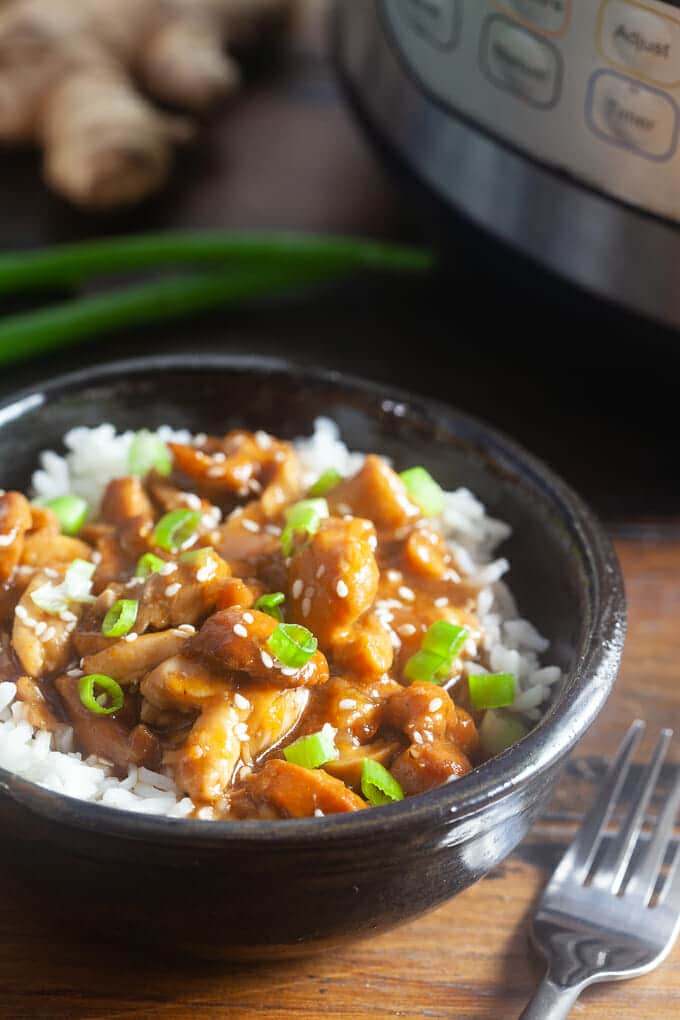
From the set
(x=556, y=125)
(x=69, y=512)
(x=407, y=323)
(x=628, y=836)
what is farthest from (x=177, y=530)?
(x=407, y=323)

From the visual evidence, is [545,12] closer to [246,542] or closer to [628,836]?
[246,542]

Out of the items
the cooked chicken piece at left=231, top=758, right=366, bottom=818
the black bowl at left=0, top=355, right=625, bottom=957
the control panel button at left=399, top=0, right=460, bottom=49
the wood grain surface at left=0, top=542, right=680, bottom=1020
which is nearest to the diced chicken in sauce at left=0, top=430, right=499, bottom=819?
the cooked chicken piece at left=231, top=758, right=366, bottom=818

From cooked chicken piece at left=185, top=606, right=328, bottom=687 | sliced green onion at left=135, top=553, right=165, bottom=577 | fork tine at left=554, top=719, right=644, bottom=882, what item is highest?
cooked chicken piece at left=185, top=606, right=328, bottom=687

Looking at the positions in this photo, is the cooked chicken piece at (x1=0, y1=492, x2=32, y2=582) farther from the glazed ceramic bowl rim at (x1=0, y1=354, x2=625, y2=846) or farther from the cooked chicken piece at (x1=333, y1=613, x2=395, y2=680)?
the cooked chicken piece at (x1=333, y1=613, x2=395, y2=680)

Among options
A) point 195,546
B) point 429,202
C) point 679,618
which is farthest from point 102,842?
point 429,202

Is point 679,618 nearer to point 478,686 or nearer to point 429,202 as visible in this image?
point 478,686

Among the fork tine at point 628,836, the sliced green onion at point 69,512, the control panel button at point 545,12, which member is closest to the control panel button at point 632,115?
the control panel button at point 545,12

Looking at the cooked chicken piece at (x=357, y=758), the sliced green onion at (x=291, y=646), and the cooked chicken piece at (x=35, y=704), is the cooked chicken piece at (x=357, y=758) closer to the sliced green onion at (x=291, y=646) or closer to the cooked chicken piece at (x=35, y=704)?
the sliced green onion at (x=291, y=646)
